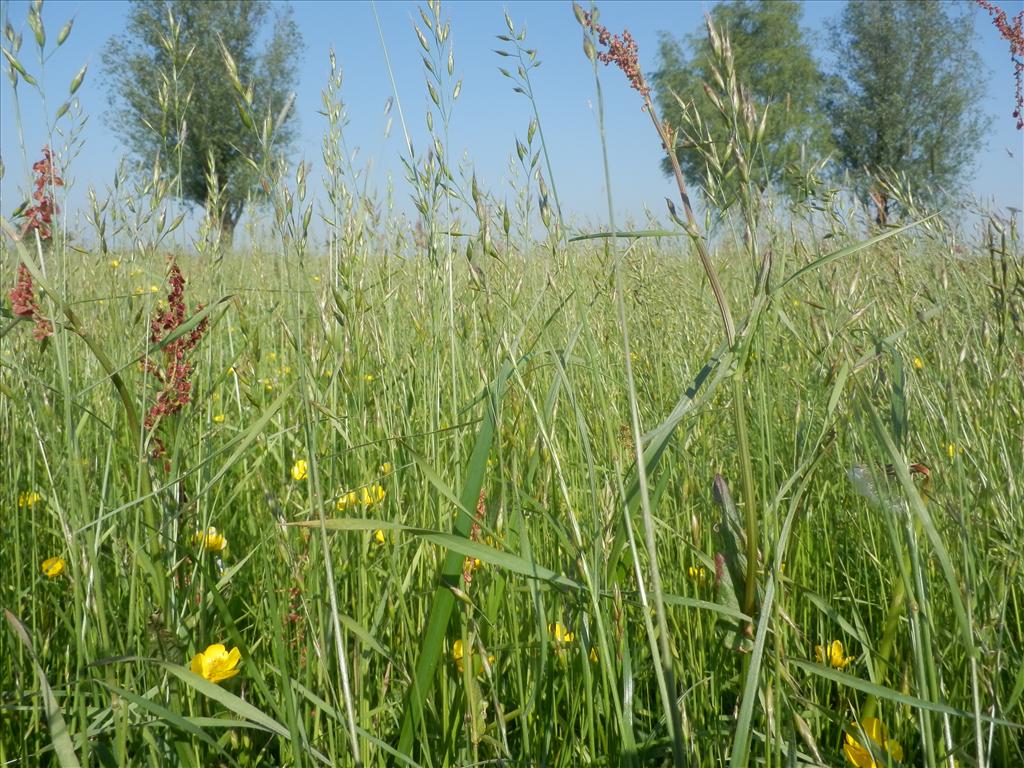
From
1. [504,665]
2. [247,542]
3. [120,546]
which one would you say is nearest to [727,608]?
[504,665]

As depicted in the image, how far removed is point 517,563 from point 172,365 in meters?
0.52

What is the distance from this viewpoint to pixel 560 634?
1027mm

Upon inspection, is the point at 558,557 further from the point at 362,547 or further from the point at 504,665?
the point at 362,547

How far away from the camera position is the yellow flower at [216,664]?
90cm

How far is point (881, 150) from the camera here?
26625 mm

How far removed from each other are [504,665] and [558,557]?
0.68 feet

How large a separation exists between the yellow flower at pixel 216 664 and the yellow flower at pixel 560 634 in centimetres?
38

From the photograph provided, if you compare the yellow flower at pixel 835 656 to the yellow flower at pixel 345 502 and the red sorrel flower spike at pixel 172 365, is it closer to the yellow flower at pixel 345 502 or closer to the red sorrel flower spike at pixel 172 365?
the yellow flower at pixel 345 502

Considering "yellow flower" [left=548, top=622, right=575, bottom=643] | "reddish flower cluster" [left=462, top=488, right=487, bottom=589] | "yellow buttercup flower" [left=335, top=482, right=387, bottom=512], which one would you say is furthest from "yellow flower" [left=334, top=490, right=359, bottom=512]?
"yellow flower" [left=548, top=622, right=575, bottom=643]

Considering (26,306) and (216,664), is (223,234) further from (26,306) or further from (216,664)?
(216,664)

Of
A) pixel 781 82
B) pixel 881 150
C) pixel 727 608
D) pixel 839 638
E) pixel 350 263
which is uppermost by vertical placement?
pixel 781 82

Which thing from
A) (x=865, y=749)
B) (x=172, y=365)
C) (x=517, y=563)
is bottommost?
(x=865, y=749)

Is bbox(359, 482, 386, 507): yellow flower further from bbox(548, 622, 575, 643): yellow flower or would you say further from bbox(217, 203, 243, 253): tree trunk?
bbox(217, 203, 243, 253): tree trunk

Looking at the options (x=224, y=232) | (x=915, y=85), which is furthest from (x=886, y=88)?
(x=224, y=232)
